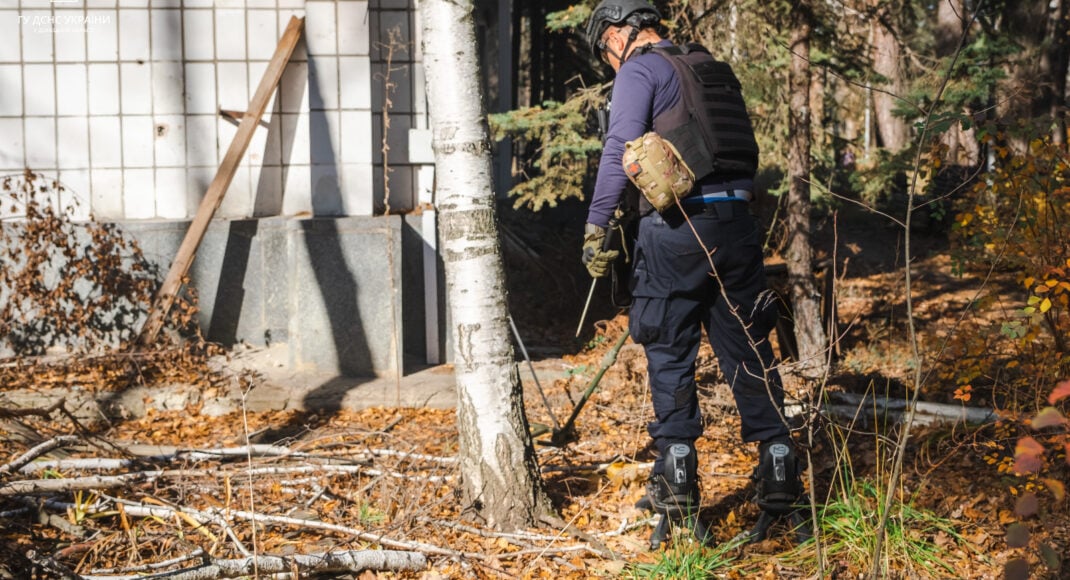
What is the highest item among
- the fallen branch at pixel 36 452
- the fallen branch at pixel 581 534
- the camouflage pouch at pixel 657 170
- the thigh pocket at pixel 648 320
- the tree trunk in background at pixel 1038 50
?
the tree trunk in background at pixel 1038 50

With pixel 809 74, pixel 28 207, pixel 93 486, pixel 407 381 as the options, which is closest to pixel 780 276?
pixel 809 74

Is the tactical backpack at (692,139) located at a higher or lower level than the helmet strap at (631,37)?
lower

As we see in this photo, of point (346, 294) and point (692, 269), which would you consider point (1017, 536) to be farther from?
point (346, 294)

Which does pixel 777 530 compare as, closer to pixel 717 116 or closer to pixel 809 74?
pixel 717 116

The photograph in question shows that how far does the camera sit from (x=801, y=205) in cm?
668

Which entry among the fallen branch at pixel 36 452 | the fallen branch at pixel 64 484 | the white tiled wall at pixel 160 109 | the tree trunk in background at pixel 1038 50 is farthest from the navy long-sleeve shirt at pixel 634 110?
the tree trunk in background at pixel 1038 50

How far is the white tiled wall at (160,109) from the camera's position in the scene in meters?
6.86

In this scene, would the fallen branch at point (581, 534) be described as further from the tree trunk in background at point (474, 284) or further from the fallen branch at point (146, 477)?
the fallen branch at point (146, 477)

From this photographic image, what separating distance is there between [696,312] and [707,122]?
A: 2.48 ft

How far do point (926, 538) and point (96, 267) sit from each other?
556 centimetres

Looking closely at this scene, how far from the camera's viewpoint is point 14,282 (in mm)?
6633

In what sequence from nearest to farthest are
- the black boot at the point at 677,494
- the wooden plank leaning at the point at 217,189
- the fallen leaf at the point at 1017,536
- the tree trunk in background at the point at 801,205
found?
the fallen leaf at the point at 1017,536
the black boot at the point at 677,494
the tree trunk in background at the point at 801,205
the wooden plank leaning at the point at 217,189

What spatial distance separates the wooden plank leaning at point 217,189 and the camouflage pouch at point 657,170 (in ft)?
12.4

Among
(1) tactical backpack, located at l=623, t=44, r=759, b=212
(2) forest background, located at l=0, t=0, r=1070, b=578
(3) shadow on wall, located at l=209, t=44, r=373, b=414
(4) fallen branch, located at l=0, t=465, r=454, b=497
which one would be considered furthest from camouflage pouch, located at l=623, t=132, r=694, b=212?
(3) shadow on wall, located at l=209, t=44, r=373, b=414
